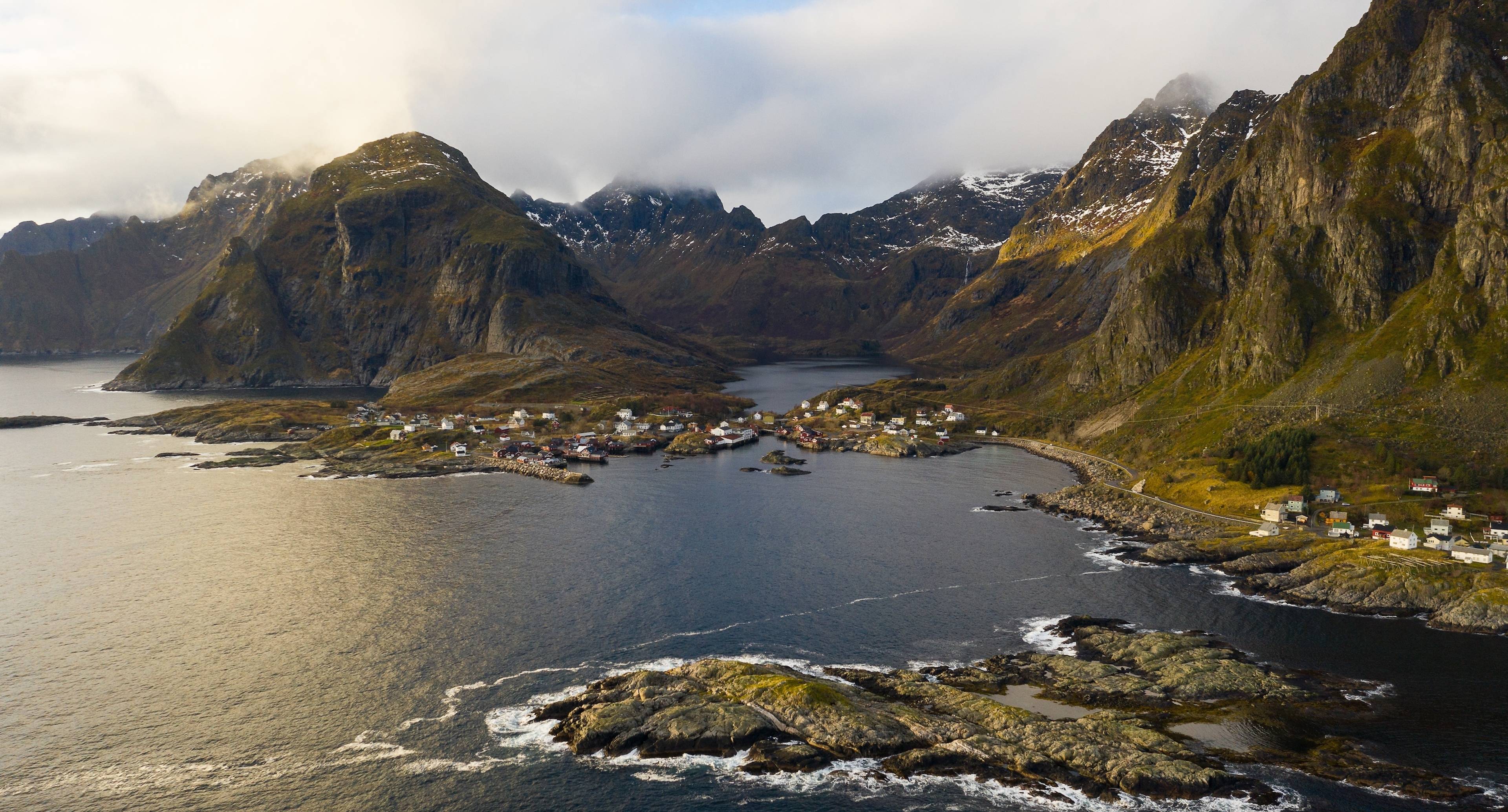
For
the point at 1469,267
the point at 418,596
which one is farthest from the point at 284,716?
the point at 1469,267

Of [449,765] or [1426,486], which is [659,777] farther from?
[1426,486]

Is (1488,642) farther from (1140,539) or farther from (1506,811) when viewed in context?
(1140,539)

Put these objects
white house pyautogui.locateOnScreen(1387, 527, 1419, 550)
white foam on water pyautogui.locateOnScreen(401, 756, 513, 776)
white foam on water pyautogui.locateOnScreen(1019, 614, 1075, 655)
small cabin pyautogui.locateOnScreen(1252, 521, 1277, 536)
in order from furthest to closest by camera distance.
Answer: small cabin pyautogui.locateOnScreen(1252, 521, 1277, 536), white house pyautogui.locateOnScreen(1387, 527, 1419, 550), white foam on water pyautogui.locateOnScreen(1019, 614, 1075, 655), white foam on water pyautogui.locateOnScreen(401, 756, 513, 776)

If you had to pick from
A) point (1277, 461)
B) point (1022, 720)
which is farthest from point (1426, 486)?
point (1022, 720)

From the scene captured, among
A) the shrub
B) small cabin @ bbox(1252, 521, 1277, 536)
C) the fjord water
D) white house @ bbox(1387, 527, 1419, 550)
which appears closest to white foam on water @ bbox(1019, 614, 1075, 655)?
the fjord water

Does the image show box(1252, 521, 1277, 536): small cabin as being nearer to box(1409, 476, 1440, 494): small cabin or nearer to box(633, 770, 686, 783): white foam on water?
box(1409, 476, 1440, 494): small cabin
